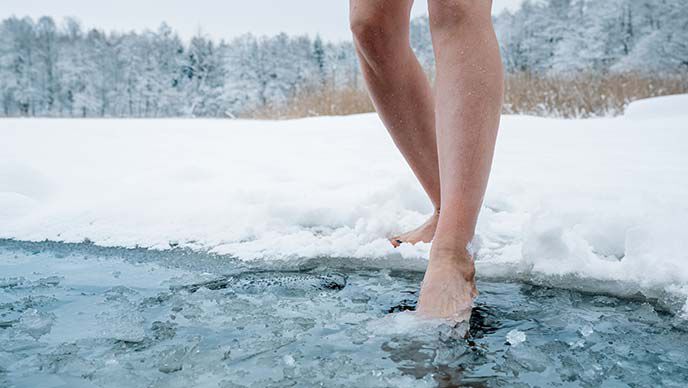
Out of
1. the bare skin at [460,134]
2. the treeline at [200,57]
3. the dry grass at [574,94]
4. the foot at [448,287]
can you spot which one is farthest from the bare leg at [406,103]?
the treeline at [200,57]

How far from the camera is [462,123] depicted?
0.92 metres

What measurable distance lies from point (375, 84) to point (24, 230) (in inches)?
40.9

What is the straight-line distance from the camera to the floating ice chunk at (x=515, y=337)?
2.34ft

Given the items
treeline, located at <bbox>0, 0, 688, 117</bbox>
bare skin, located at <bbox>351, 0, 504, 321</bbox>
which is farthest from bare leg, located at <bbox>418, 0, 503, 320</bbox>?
treeline, located at <bbox>0, 0, 688, 117</bbox>

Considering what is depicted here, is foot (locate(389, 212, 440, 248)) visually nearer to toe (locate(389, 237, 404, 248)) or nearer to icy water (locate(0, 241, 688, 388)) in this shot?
toe (locate(389, 237, 404, 248))

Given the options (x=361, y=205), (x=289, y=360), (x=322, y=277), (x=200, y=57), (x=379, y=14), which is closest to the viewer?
(x=289, y=360)

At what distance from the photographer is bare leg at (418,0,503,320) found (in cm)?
87

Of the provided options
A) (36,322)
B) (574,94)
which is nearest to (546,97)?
(574,94)

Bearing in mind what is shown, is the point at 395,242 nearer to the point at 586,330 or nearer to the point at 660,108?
the point at 586,330

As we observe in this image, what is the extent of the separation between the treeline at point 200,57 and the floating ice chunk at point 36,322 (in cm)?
3819

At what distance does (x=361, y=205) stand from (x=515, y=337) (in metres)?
0.82

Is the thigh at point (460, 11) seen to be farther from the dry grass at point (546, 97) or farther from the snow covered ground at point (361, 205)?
the dry grass at point (546, 97)

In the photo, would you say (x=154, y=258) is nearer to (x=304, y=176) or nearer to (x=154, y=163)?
(x=304, y=176)

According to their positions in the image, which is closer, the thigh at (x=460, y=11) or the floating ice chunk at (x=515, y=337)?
the floating ice chunk at (x=515, y=337)
